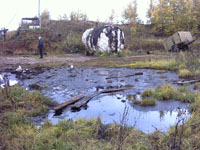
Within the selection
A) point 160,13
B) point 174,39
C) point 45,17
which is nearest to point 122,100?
point 174,39

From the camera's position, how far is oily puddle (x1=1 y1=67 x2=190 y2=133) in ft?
19.3

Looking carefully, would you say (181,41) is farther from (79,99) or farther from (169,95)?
(79,99)

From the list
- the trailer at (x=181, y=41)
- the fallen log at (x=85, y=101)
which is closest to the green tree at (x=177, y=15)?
the trailer at (x=181, y=41)

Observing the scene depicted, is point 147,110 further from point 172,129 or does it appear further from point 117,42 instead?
point 117,42

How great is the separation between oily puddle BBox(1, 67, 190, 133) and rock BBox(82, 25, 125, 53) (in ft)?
21.5

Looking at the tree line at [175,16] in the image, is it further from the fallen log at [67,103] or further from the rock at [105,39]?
the fallen log at [67,103]

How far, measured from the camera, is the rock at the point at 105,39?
19.3m

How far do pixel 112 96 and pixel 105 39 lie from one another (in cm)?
1223

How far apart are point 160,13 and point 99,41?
1032cm

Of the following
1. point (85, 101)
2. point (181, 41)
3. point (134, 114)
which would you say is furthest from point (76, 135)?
point (181, 41)

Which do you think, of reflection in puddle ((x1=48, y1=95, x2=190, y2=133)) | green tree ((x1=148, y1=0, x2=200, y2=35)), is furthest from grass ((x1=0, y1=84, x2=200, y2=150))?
green tree ((x1=148, y1=0, x2=200, y2=35))

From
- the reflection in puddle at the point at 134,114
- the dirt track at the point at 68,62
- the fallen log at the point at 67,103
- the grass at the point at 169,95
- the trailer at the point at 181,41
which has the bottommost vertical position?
the reflection in puddle at the point at 134,114

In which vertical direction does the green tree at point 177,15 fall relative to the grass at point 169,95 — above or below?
above

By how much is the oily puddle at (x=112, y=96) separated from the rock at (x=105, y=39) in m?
6.54
